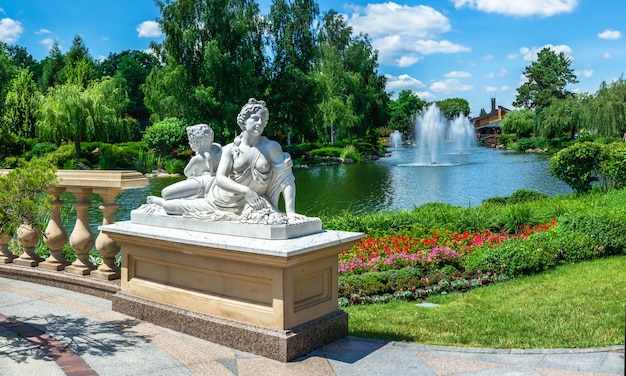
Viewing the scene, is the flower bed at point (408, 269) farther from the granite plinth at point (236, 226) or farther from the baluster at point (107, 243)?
the granite plinth at point (236, 226)

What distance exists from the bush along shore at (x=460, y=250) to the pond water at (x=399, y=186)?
6880 millimetres

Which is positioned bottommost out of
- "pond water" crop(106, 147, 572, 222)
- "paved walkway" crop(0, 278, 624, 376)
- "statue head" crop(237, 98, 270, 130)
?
"pond water" crop(106, 147, 572, 222)

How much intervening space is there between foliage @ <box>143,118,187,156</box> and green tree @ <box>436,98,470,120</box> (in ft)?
317

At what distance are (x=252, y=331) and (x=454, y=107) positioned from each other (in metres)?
130

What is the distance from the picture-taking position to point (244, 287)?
468cm

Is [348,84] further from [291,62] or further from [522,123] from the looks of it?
[522,123]

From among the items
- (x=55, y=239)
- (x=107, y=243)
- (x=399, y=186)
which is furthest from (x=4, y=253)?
(x=399, y=186)

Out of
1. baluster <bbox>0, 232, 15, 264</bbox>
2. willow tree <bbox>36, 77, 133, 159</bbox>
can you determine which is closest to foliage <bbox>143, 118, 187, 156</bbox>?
willow tree <bbox>36, 77, 133, 159</bbox>

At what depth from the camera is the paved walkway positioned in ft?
13.5

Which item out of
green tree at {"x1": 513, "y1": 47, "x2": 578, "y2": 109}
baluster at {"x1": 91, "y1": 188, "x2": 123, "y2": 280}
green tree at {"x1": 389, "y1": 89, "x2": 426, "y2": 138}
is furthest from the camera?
green tree at {"x1": 389, "y1": 89, "x2": 426, "y2": 138}

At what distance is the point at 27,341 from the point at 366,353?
107 inches

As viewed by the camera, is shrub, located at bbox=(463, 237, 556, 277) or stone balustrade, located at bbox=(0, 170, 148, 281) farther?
shrub, located at bbox=(463, 237, 556, 277)

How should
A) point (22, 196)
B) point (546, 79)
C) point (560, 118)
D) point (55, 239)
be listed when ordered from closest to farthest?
point (22, 196) < point (55, 239) < point (560, 118) < point (546, 79)

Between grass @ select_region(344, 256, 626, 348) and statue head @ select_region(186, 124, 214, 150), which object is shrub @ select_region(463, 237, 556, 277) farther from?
statue head @ select_region(186, 124, 214, 150)
